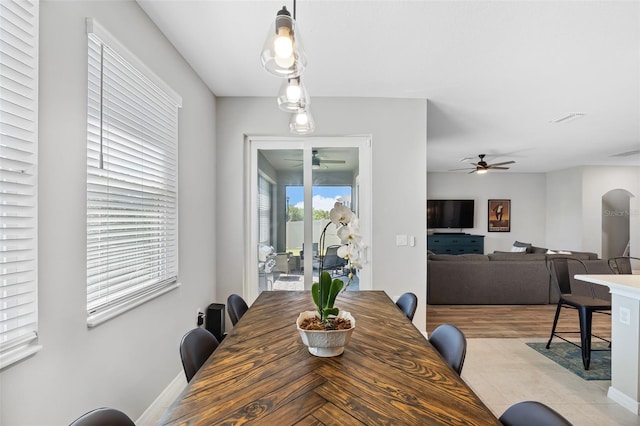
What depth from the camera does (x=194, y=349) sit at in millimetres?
1387

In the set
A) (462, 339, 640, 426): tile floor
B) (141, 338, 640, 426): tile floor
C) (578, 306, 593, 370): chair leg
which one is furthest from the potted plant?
(578, 306, 593, 370): chair leg

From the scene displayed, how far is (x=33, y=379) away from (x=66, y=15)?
4.92 ft

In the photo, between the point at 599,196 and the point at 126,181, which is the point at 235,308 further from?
the point at 599,196

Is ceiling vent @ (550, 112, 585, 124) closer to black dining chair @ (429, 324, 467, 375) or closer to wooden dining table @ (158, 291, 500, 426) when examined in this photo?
black dining chair @ (429, 324, 467, 375)

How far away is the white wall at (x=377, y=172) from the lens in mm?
3428

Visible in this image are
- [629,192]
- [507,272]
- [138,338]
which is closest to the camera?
[138,338]

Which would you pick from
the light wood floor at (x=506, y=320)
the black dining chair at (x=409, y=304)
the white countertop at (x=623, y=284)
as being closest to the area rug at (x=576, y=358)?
the light wood floor at (x=506, y=320)

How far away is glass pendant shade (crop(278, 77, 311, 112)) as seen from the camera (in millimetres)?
1790

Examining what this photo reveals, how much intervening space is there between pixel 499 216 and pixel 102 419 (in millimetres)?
9525

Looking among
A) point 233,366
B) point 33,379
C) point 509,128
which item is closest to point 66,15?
point 33,379

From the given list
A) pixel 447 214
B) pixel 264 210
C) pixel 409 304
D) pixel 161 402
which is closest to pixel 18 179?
pixel 161 402

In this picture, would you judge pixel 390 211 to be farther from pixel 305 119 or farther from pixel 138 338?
pixel 138 338

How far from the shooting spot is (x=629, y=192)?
757 centimetres

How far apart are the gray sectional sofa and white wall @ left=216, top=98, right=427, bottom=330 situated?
5.49ft
